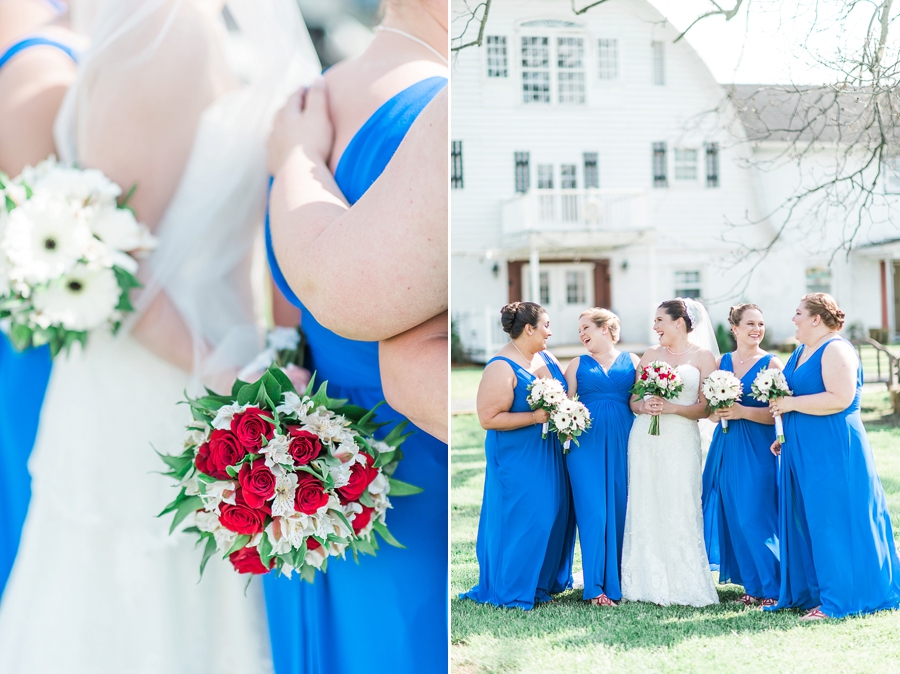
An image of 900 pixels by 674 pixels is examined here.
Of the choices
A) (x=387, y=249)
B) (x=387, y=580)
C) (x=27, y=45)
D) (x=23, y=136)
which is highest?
(x=27, y=45)

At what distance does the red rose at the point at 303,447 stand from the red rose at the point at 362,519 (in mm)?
146

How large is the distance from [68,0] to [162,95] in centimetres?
47

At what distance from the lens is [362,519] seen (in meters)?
1.44

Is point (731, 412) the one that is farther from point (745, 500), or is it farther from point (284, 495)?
point (284, 495)

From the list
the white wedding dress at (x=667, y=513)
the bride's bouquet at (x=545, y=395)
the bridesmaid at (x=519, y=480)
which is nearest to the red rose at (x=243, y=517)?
the bridesmaid at (x=519, y=480)

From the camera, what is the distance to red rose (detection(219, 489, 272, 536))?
1.38 meters

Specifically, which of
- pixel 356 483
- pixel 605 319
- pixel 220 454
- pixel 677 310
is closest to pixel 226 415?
pixel 220 454

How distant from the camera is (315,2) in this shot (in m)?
1.79

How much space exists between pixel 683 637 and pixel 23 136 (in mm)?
1855

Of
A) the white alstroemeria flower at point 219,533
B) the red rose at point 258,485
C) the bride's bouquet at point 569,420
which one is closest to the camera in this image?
the bride's bouquet at point 569,420

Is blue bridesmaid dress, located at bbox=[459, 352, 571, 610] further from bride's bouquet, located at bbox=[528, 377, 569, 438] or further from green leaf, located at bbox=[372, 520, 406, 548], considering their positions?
green leaf, located at bbox=[372, 520, 406, 548]

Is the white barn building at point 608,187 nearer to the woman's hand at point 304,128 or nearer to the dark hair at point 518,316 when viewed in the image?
the dark hair at point 518,316

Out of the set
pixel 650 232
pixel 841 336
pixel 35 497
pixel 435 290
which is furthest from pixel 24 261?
pixel 841 336

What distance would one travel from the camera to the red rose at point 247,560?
4.85ft
